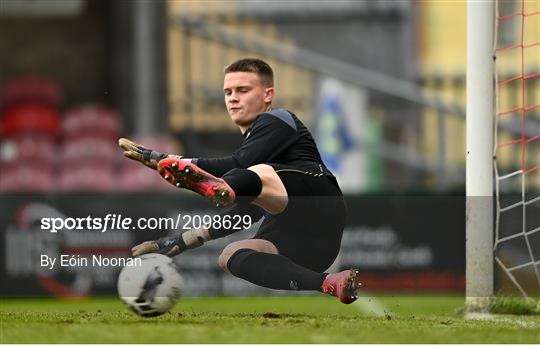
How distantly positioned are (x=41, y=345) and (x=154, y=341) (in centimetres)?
46

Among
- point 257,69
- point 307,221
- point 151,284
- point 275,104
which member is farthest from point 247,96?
point 275,104

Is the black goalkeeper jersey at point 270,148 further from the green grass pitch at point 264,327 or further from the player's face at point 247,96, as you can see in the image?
the green grass pitch at point 264,327

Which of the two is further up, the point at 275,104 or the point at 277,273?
the point at 275,104

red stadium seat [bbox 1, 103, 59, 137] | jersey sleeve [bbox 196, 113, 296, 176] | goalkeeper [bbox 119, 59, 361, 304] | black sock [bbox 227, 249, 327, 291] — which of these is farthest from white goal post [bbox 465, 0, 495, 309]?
red stadium seat [bbox 1, 103, 59, 137]

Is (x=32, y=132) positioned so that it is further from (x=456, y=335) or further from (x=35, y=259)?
(x=456, y=335)

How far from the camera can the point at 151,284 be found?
5695 millimetres

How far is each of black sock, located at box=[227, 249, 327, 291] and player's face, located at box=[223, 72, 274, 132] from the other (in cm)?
56

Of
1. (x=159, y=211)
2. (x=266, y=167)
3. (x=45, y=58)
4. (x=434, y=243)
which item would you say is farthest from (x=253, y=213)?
(x=45, y=58)

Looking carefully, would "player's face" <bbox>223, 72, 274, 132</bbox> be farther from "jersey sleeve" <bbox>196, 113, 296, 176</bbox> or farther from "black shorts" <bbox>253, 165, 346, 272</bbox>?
"black shorts" <bbox>253, 165, 346, 272</bbox>

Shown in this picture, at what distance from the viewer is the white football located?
569 centimetres

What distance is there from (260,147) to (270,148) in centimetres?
4

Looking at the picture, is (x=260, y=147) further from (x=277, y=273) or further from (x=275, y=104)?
(x=275, y=104)

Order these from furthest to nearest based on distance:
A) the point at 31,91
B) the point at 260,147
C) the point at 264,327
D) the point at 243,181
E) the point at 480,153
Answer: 1. the point at 31,91
2. the point at 480,153
3. the point at 264,327
4. the point at 260,147
5. the point at 243,181

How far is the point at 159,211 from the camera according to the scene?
36.5 feet
